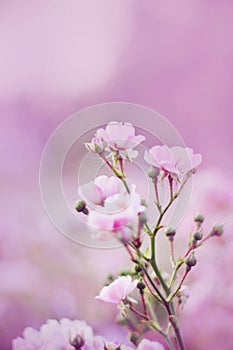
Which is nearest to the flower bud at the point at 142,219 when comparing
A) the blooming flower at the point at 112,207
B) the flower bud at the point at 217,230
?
the blooming flower at the point at 112,207

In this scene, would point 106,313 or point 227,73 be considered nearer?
point 106,313

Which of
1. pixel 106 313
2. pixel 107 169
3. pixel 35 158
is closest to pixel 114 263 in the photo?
pixel 106 313

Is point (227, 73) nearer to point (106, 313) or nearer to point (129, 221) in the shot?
point (129, 221)

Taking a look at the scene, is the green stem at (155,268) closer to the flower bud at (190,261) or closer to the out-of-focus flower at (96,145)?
the flower bud at (190,261)

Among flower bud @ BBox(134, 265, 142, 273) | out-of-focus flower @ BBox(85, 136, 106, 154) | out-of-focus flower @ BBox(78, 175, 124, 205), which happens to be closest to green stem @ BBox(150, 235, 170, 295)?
flower bud @ BBox(134, 265, 142, 273)

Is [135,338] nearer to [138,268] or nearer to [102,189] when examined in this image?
[138,268]

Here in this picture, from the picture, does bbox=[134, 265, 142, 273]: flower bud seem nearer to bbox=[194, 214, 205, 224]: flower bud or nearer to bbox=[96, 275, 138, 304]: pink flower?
bbox=[96, 275, 138, 304]: pink flower

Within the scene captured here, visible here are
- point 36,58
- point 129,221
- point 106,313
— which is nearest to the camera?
point 129,221
